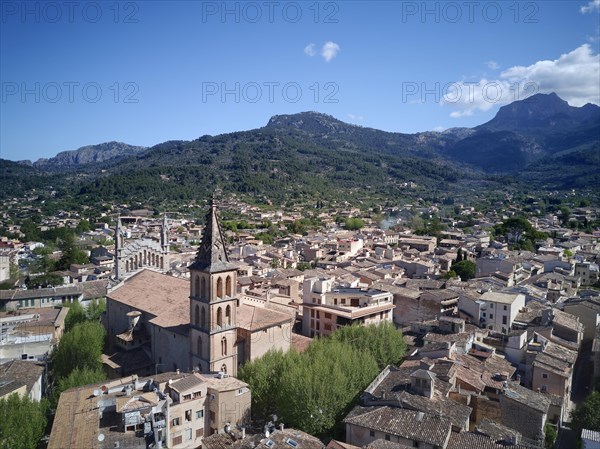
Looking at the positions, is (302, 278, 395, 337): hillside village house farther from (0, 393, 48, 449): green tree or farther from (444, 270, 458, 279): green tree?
(0, 393, 48, 449): green tree

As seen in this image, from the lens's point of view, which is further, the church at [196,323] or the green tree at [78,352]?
the green tree at [78,352]

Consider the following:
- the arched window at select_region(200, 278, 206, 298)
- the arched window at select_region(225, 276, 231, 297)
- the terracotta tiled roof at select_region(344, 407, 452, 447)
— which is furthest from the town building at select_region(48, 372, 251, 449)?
the terracotta tiled roof at select_region(344, 407, 452, 447)

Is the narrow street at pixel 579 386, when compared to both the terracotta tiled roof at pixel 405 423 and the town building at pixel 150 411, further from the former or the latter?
the town building at pixel 150 411

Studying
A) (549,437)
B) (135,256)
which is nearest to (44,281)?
(135,256)

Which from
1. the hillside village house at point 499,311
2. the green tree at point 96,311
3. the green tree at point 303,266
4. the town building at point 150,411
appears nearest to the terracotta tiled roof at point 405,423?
the town building at point 150,411

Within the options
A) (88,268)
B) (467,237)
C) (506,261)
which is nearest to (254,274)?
(88,268)

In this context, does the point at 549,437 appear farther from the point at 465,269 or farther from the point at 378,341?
the point at 465,269
